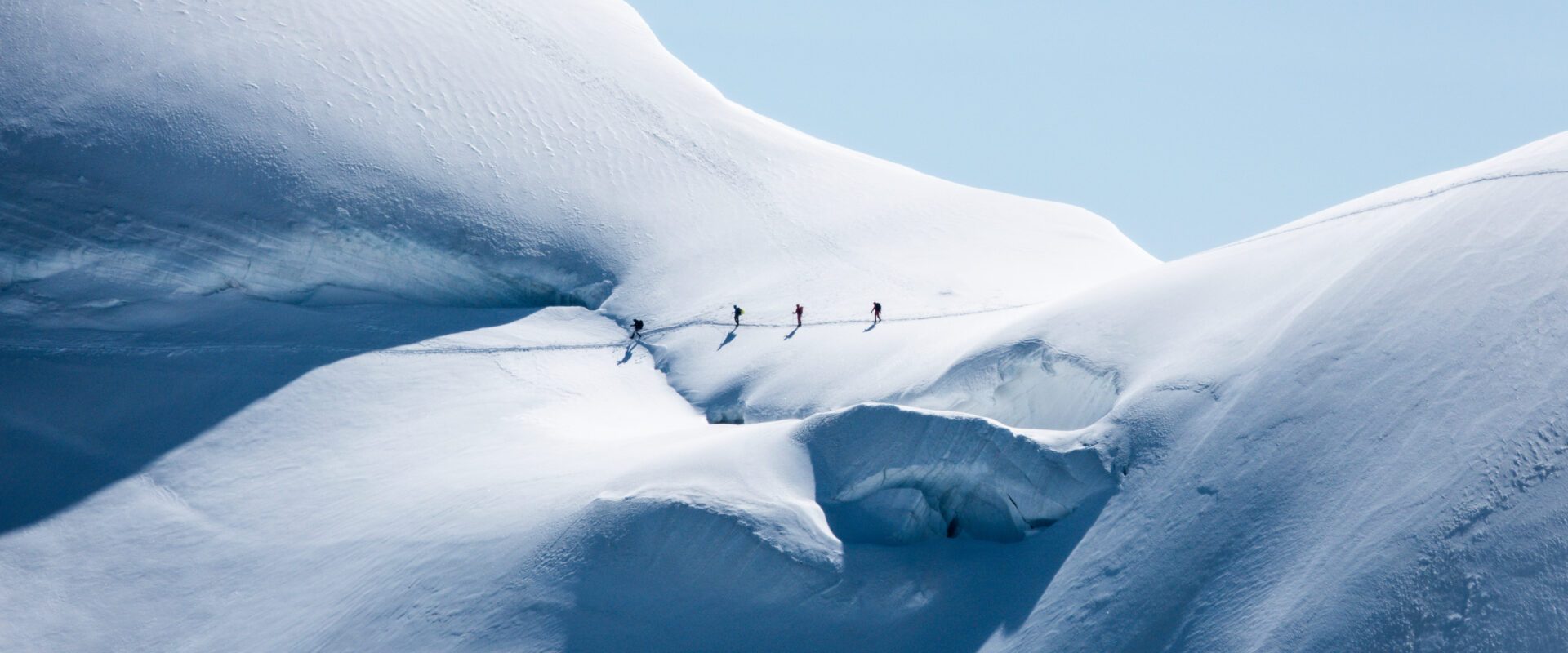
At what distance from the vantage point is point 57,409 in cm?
2834

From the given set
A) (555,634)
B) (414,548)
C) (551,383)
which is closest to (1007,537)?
(555,634)

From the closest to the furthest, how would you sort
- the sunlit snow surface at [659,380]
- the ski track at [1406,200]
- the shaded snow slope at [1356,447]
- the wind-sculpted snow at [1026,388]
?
the shaded snow slope at [1356,447] < the sunlit snow surface at [659,380] < the ski track at [1406,200] < the wind-sculpted snow at [1026,388]

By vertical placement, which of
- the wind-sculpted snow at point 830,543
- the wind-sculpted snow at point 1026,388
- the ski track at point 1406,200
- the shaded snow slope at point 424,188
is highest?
the shaded snow slope at point 424,188

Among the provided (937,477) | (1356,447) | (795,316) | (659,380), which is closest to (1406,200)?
(1356,447)

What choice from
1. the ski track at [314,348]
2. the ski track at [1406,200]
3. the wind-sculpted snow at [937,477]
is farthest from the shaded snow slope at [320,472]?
the ski track at [1406,200]

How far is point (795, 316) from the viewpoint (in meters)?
30.4

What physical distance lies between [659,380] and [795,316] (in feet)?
9.86

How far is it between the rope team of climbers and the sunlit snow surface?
284mm

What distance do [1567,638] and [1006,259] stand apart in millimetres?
18740

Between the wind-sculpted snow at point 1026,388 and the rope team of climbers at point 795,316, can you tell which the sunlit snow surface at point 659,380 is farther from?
the rope team of climbers at point 795,316

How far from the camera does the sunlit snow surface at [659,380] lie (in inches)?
747

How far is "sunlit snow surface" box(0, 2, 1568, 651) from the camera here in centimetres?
1898

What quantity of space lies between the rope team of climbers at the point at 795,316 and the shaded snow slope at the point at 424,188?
1.78 ft

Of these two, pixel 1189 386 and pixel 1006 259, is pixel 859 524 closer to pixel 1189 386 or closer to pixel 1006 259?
pixel 1189 386
